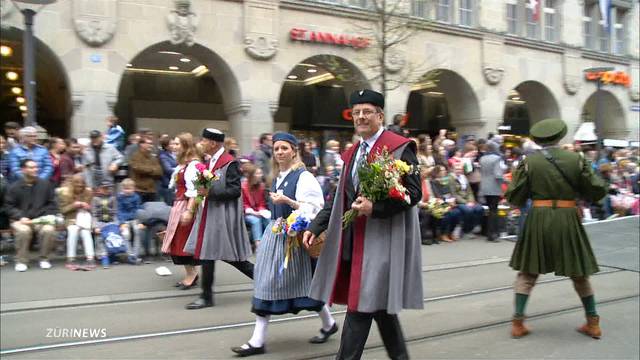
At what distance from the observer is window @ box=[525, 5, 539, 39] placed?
23.0 m

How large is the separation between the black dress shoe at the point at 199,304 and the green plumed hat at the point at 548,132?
4001 mm

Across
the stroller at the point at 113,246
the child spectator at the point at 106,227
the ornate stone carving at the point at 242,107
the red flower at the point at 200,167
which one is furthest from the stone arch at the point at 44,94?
the red flower at the point at 200,167

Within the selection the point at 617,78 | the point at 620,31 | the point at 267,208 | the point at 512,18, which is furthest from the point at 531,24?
the point at 267,208

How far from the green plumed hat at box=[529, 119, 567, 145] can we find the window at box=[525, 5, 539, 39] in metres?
19.3

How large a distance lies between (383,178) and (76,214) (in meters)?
7.07

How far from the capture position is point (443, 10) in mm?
20875

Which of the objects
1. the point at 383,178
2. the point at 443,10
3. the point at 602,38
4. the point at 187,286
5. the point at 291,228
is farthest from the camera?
the point at 602,38

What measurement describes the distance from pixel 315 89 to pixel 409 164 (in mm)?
20323

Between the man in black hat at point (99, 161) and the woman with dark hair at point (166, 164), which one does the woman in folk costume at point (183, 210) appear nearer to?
the woman with dark hair at point (166, 164)

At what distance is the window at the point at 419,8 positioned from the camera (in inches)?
706

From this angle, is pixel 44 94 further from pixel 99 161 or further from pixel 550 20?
pixel 550 20

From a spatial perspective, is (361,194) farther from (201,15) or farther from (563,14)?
(563,14)

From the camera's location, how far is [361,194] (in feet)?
11.9

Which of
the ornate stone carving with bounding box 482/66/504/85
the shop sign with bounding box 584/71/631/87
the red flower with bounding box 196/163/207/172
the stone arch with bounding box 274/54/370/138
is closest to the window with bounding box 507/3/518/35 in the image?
the ornate stone carving with bounding box 482/66/504/85
